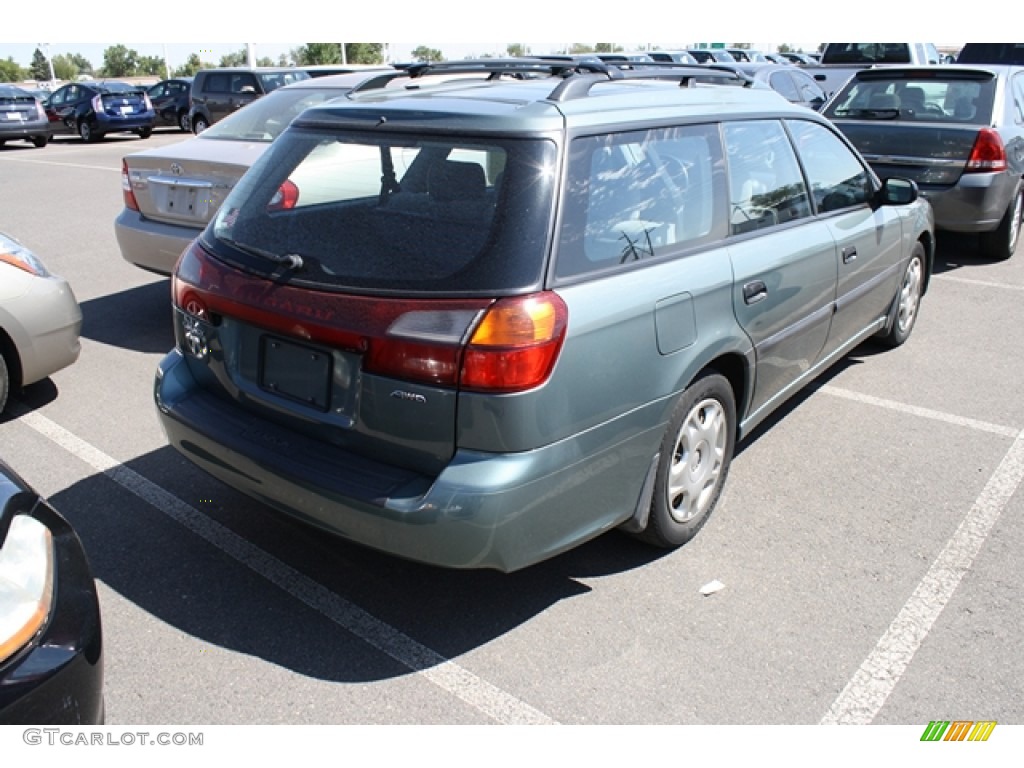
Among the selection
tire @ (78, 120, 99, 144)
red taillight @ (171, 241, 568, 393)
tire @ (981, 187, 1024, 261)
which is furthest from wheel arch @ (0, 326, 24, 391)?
tire @ (78, 120, 99, 144)

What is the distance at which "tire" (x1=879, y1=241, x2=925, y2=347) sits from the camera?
583 cm

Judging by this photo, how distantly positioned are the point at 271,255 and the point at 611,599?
5.65 feet

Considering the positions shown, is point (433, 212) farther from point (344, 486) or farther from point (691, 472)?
point (691, 472)

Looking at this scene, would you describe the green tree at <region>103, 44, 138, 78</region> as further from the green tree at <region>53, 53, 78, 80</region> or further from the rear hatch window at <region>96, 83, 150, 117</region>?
the rear hatch window at <region>96, 83, 150, 117</region>

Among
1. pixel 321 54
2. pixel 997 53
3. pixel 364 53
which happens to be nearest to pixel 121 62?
pixel 364 53

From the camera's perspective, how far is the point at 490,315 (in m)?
2.71

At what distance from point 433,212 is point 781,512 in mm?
2055

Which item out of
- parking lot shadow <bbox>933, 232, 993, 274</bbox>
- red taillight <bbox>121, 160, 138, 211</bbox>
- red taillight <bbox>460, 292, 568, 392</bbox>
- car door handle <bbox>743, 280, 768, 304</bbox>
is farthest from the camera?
parking lot shadow <bbox>933, 232, 993, 274</bbox>

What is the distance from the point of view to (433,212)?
2961 mm

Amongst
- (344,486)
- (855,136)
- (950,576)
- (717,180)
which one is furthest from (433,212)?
(855,136)

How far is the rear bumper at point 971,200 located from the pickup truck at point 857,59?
29.8ft

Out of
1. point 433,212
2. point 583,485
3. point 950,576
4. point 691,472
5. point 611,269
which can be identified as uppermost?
point 433,212

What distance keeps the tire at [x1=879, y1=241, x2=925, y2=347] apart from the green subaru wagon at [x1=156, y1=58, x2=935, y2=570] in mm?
2248

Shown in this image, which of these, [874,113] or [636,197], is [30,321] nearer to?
[636,197]
